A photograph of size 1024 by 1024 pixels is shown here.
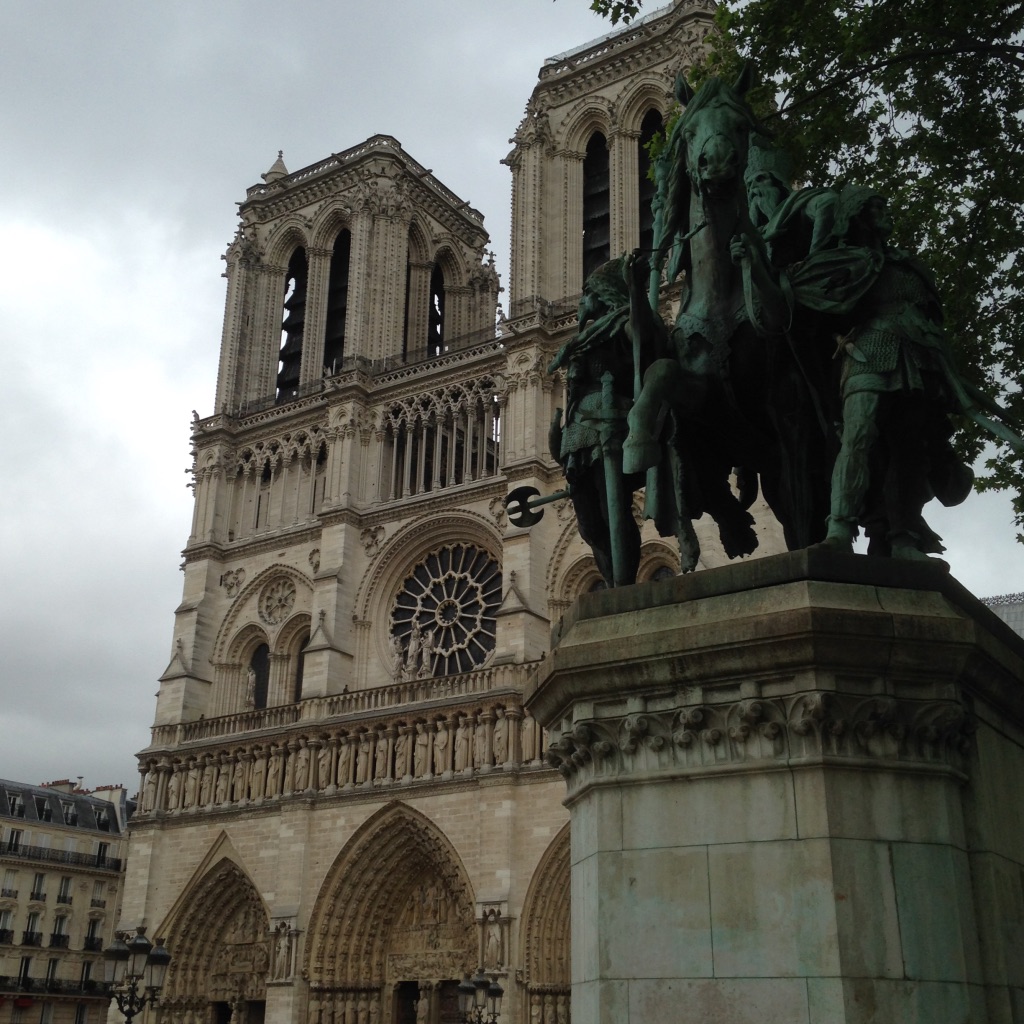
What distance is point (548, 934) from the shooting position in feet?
73.8

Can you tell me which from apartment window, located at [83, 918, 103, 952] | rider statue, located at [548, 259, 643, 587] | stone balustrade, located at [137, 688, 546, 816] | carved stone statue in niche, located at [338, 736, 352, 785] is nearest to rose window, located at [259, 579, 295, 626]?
stone balustrade, located at [137, 688, 546, 816]

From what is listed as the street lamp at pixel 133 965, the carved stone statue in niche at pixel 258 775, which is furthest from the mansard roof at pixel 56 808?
the street lamp at pixel 133 965

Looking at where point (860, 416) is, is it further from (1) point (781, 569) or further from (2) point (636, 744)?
(2) point (636, 744)

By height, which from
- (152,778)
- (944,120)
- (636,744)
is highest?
(944,120)

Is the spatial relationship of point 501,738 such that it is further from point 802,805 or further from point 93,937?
point 93,937

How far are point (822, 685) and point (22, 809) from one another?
147 feet

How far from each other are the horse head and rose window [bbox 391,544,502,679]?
2196cm

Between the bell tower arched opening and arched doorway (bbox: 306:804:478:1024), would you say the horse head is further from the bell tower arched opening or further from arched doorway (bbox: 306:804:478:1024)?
the bell tower arched opening

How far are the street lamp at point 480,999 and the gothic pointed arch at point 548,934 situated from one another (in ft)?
2.50

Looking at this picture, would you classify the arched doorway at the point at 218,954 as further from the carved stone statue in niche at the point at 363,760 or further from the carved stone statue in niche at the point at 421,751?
the carved stone statue in niche at the point at 421,751

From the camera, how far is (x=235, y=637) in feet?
100

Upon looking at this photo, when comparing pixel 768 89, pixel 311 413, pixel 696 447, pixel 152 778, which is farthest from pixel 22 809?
pixel 696 447

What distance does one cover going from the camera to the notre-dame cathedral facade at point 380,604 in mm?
24422

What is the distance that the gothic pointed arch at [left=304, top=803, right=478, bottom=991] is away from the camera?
2486 centimetres
